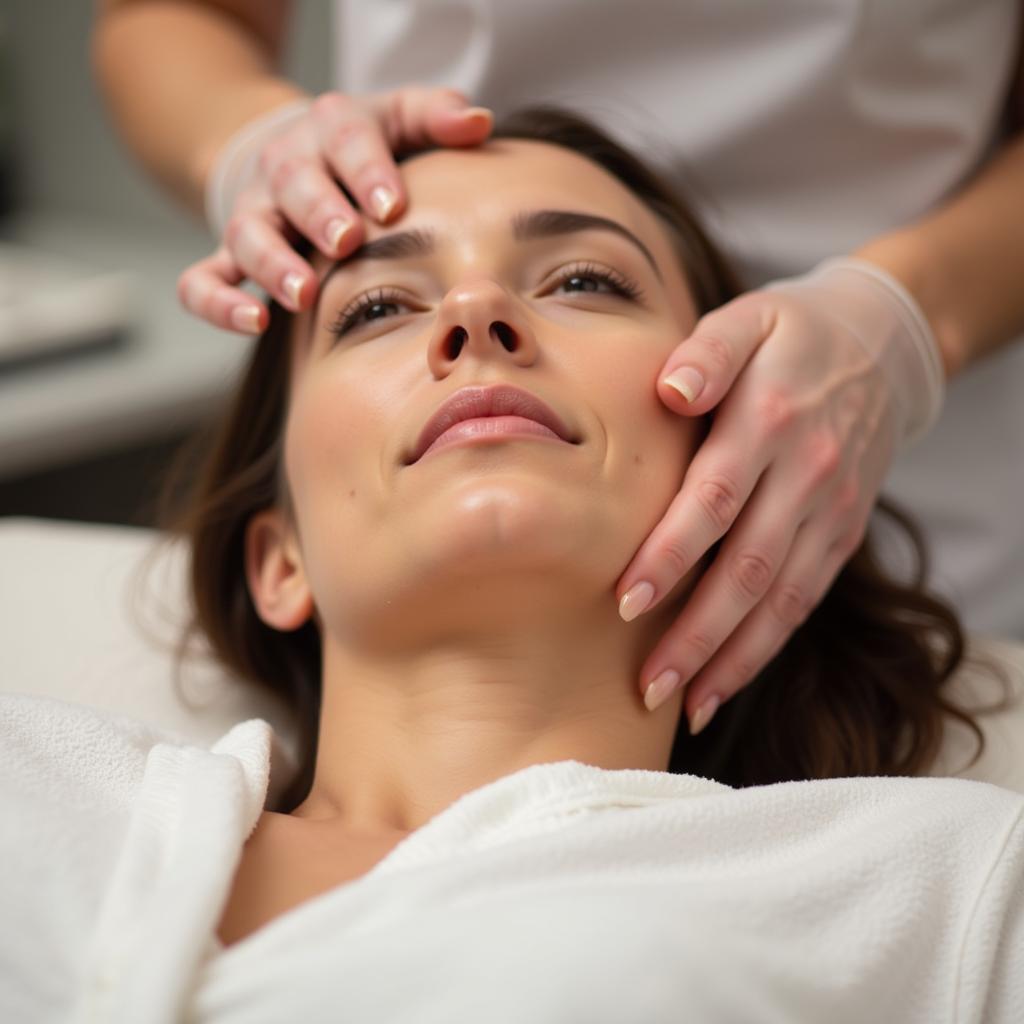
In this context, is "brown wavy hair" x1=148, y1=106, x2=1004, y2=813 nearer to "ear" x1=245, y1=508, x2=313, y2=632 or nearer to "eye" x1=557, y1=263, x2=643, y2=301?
"ear" x1=245, y1=508, x2=313, y2=632

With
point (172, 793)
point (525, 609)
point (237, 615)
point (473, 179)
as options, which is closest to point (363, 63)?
point (473, 179)

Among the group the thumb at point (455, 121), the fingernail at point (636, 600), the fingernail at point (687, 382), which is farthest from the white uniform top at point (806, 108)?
the fingernail at point (636, 600)

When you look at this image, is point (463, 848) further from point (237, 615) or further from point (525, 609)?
point (237, 615)

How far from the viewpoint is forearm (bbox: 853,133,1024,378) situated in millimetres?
1210

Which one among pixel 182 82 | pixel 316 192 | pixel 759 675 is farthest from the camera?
pixel 182 82

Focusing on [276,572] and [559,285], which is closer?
[559,285]

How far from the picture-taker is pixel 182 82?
1.47 metres

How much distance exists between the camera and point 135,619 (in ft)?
4.33

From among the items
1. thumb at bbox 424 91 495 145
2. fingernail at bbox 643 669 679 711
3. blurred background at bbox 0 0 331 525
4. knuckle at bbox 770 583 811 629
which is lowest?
blurred background at bbox 0 0 331 525

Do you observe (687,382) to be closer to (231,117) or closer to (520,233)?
(520,233)

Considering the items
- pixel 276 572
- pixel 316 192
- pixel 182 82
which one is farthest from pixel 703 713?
pixel 182 82

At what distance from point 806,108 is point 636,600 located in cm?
64

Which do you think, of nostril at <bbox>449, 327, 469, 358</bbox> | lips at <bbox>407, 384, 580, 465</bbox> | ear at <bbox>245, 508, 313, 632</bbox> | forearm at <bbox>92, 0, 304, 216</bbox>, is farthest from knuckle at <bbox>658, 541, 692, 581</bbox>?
forearm at <bbox>92, 0, 304, 216</bbox>

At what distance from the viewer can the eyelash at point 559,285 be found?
103 cm
